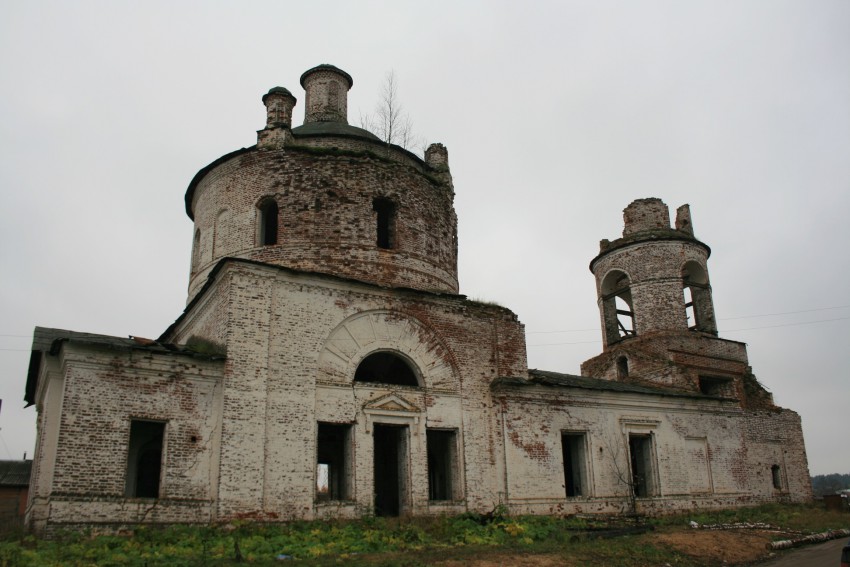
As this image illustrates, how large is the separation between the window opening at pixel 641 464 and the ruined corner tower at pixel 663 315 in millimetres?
3061

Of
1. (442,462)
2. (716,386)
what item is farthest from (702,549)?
(716,386)

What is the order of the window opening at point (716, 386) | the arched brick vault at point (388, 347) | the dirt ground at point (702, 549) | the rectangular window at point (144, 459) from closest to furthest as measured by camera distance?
1. the dirt ground at point (702, 549)
2. the rectangular window at point (144, 459)
3. the arched brick vault at point (388, 347)
4. the window opening at point (716, 386)

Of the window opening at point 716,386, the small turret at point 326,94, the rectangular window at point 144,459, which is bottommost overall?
the rectangular window at point 144,459

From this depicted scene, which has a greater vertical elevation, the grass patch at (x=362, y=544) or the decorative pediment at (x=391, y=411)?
the decorative pediment at (x=391, y=411)

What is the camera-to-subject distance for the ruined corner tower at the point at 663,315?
20.6m

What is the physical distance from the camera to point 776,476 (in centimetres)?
2028

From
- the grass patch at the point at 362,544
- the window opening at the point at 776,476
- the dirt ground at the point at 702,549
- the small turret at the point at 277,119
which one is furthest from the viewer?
the window opening at the point at 776,476

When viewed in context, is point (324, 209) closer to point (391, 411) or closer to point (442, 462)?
point (391, 411)

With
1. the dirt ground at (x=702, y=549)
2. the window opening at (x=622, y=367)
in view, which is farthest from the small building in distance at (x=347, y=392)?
the dirt ground at (x=702, y=549)

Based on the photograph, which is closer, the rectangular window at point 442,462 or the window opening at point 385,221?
the rectangular window at point 442,462

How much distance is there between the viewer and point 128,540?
9891 mm

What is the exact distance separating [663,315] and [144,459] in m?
15.1

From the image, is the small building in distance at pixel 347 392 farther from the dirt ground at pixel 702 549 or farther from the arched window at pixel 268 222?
the dirt ground at pixel 702 549

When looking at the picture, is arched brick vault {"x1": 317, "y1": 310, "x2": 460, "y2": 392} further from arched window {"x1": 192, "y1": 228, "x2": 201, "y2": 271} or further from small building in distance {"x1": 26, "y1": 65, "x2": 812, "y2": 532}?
arched window {"x1": 192, "y1": 228, "x2": 201, "y2": 271}
